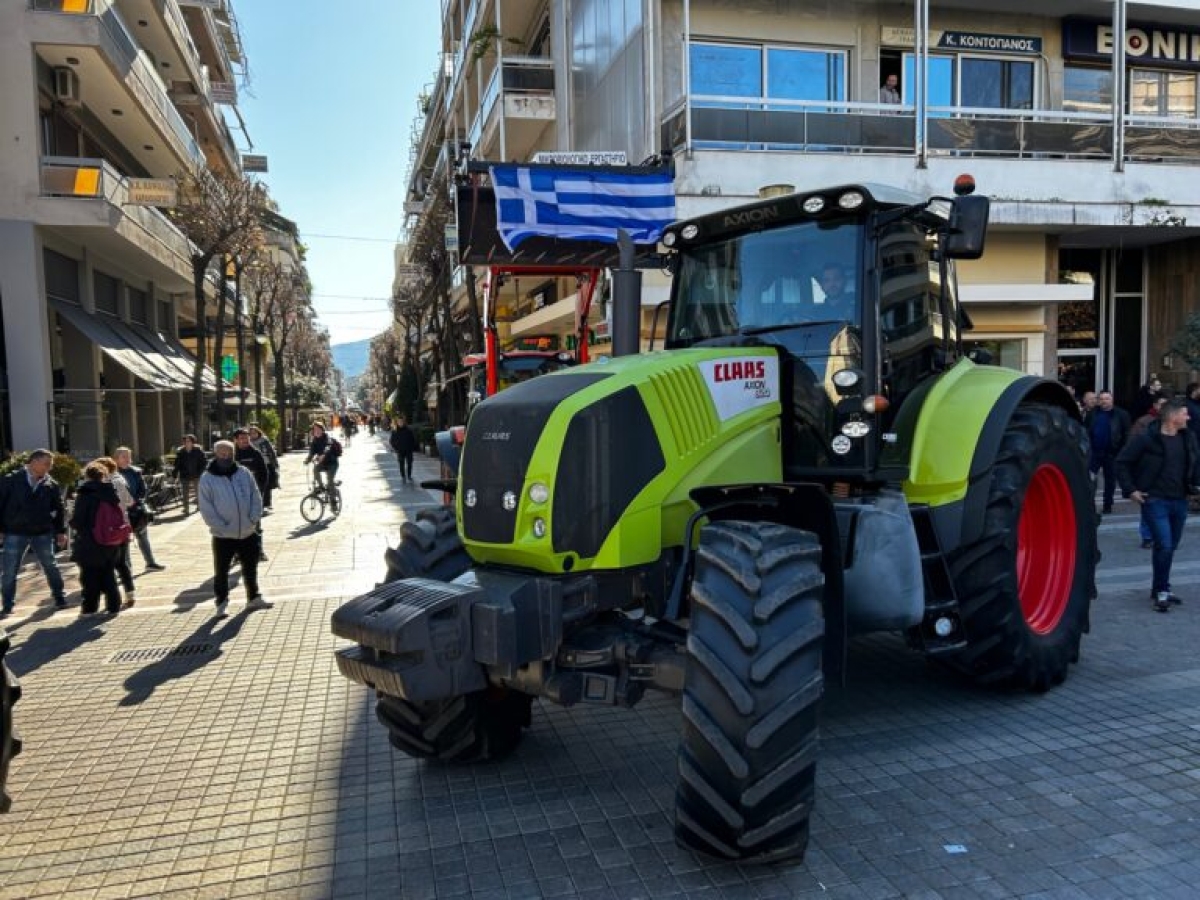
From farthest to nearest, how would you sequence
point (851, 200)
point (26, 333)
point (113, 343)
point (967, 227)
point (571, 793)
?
point (113, 343) < point (26, 333) < point (967, 227) < point (851, 200) < point (571, 793)

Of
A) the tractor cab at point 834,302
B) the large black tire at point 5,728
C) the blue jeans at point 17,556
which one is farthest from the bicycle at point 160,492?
the tractor cab at point 834,302

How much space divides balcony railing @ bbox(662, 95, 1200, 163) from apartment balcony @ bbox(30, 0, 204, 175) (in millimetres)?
10797

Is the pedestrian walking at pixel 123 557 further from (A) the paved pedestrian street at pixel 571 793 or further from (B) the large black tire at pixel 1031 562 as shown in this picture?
(B) the large black tire at pixel 1031 562

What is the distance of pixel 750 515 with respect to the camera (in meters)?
4.09

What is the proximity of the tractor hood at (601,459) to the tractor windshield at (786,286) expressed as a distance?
21.6 inches

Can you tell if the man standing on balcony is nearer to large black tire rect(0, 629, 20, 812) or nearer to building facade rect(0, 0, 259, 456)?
building facade rect(0, 0, 259, 456)

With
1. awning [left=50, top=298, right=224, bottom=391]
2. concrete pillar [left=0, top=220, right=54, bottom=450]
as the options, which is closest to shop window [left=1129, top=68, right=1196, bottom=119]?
concrete pillar [left=0, top=220, right=54, bottom=450]

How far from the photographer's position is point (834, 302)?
4664 mm

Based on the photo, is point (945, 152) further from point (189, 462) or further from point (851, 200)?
point (189, 462)

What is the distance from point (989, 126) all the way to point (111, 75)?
1703 cm

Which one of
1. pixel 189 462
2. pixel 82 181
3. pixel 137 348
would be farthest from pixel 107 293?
pixel 189 462

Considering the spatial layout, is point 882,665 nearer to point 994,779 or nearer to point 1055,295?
point 994,779

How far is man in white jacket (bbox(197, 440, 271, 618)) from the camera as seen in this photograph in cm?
811

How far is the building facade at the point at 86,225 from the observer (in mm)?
15516
